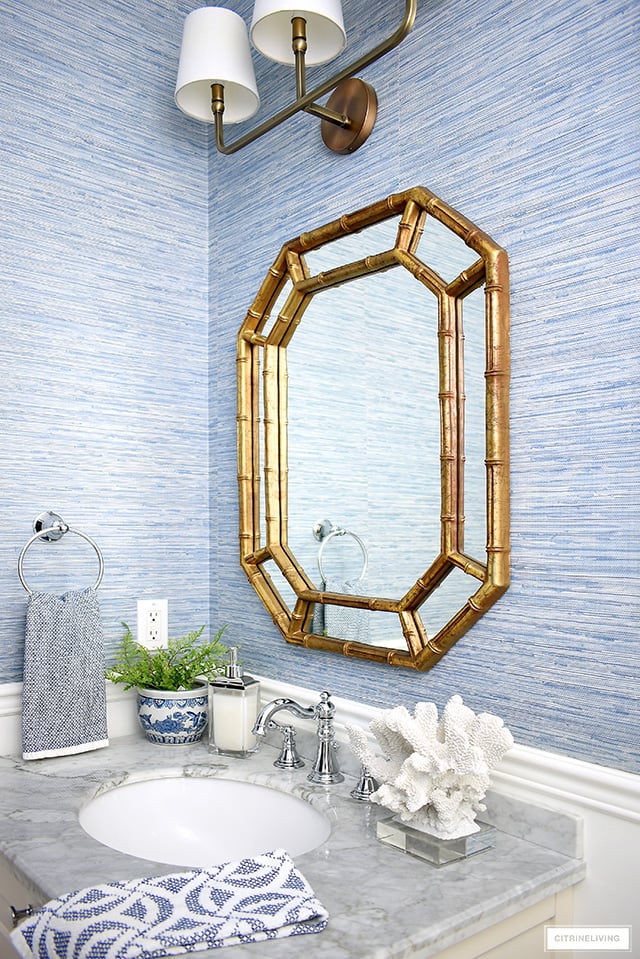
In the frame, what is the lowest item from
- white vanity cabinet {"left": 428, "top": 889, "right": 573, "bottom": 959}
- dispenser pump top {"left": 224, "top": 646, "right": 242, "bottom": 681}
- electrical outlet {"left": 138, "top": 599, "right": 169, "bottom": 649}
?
white vanity cabinet {"left": 428, "top": 889, "right": 573, "bottom": 959}

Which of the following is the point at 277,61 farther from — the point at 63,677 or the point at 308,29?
the point at 63,677

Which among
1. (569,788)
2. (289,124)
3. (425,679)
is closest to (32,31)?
(289,124)

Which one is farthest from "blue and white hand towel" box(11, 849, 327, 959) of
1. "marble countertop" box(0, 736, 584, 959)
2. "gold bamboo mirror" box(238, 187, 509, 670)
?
"gold bamboo mirror" box(238, 187, 509, 670)

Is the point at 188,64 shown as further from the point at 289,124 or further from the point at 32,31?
the point at 32,31

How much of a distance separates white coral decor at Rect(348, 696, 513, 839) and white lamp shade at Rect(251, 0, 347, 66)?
3.52 feet

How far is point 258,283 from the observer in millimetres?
1692

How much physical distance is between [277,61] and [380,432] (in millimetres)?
666

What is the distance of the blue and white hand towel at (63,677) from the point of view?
1478 mm

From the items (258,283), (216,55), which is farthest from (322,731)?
(216,55)

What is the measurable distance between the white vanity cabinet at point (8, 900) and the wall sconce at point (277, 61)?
3.96 feet

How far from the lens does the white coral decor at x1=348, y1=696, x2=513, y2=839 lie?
105 centimetres

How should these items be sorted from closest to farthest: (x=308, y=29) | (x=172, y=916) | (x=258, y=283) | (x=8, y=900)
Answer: (x=172, y=916) < (x=8, y=900) < (x=308, y=29) < (x=258, y=283)

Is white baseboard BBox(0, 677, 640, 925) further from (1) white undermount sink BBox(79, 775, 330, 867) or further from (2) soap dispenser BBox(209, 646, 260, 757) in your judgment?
(2) soap dispenser BBox(209, 646, 260, 757)

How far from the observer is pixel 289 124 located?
1.62 meters
